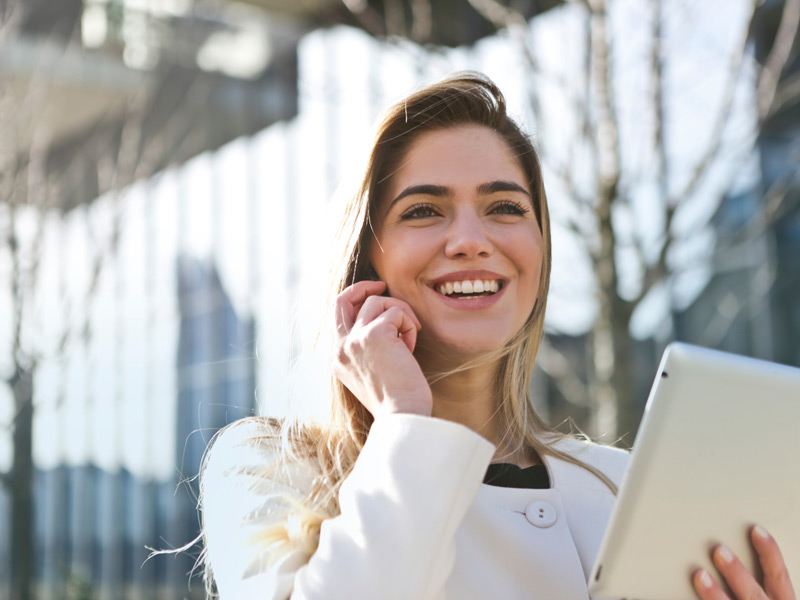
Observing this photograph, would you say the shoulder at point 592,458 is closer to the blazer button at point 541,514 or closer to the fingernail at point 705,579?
the blazer button at point 541,514

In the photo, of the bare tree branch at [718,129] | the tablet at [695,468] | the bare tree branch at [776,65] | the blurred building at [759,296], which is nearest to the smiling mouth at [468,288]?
the tablet at [695,468]

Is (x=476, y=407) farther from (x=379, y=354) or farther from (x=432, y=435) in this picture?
(x=432, y=435)

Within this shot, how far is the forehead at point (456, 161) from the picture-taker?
6.86 feet

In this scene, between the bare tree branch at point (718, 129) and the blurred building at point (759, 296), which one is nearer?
the bare tree branch at point (718, 129)

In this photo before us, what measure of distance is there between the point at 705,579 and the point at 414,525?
45cm

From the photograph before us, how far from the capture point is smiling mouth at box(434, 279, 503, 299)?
1995 millimetres

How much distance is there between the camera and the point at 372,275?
2180mm

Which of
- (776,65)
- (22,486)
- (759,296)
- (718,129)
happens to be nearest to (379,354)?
(718,129)

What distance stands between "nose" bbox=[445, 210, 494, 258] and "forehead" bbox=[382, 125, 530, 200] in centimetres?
8

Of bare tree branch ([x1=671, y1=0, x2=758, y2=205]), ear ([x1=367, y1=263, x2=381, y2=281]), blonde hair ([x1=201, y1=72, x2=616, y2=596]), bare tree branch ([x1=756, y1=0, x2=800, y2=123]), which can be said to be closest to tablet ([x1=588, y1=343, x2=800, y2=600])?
blonde hair ([x1=201, y1=72, x2=616, y2=596])

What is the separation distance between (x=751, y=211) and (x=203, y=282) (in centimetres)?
689

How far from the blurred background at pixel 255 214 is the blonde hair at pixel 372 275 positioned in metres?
0.10

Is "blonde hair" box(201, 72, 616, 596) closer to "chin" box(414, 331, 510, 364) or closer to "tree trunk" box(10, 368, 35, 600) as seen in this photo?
"chin" box(414, 331, 510, 364)

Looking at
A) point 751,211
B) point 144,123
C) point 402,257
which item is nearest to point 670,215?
point 402,257
